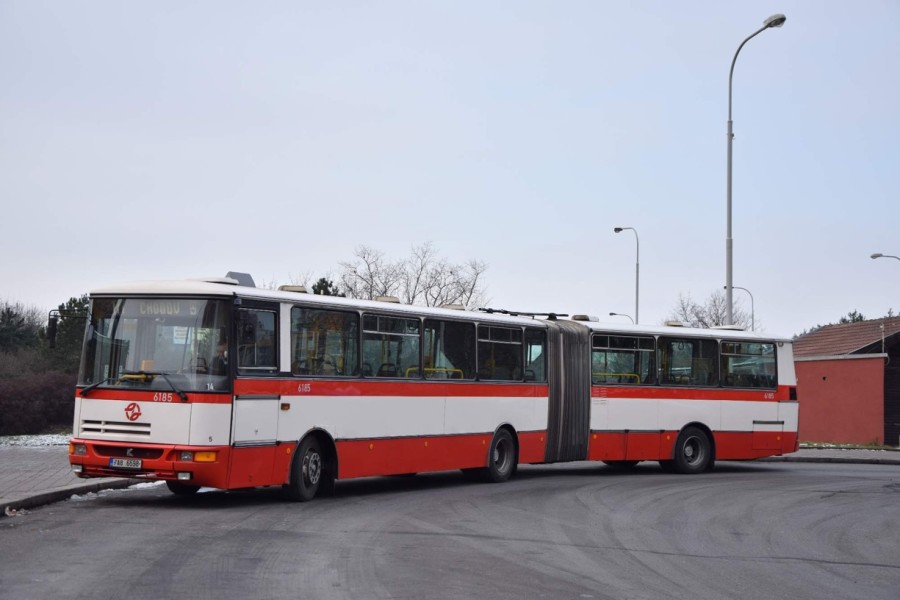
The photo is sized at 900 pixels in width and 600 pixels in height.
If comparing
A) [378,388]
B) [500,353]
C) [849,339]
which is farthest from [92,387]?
[849,339]

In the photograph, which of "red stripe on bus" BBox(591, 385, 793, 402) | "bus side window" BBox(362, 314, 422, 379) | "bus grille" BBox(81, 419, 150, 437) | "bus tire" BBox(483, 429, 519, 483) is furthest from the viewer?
"red stripe on bus" BBox(591, 385, 793, 402)

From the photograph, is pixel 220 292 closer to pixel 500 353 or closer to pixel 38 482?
pixel 38 482

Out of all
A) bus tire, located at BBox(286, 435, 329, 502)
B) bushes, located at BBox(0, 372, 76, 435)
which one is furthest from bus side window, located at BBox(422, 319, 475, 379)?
bushes, located at BBox(0, 372, 76, 435)

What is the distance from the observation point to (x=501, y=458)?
67.3 feet

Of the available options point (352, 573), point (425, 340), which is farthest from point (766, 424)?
point (352, 573)

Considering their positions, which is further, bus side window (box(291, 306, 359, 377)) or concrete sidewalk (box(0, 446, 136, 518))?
bus side window (box(291, 306, 359, 377))

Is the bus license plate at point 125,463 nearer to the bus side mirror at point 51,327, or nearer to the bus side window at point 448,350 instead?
the bus side mirror at point 51,327

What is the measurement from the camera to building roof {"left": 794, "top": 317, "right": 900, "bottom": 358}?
45.1 m

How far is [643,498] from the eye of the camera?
17547 millimetres

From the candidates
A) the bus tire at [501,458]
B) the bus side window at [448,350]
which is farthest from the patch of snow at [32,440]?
the bus side window at [448,350]

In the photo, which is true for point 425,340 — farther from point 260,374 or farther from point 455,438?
point 260,374

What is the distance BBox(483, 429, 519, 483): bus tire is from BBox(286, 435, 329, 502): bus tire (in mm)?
4153

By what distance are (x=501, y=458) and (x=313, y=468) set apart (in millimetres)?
5219

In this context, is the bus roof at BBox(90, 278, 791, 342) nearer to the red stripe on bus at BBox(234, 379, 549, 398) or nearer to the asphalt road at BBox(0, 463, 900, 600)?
the red stripe on bus at BBox(234, 379, 549, 398)
